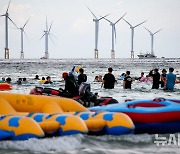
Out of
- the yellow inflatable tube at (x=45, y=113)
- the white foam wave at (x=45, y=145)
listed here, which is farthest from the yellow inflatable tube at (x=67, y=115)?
the white foam wave at (x=45, y=145)

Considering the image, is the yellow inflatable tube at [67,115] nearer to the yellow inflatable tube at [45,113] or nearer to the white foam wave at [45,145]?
the yellow inflatable tube at [45,113]

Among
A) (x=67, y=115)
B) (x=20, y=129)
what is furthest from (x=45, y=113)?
(x=20, y=129)

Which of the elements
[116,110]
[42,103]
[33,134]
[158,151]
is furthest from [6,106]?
[158,151]

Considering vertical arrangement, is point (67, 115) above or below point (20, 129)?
above

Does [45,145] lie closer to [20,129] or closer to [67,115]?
[20,129]

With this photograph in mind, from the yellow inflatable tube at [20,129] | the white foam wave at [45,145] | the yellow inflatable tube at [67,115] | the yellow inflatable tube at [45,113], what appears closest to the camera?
the white foam wave at [45,145]

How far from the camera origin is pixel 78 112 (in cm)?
1321

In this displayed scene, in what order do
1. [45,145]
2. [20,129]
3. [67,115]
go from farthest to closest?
[67,115], [20,129], [45,145]

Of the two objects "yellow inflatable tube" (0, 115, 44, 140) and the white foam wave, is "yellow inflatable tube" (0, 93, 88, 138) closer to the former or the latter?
the white foam wave
